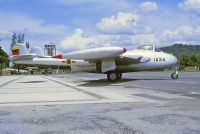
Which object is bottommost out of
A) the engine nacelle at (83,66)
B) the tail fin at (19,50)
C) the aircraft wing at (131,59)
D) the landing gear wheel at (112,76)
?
the landing gear wheel at (112,76)

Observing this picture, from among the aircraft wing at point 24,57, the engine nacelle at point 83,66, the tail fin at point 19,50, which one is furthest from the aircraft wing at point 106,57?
the tail fin at point 19,50

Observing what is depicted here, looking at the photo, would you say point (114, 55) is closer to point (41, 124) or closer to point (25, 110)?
point (25, 110)

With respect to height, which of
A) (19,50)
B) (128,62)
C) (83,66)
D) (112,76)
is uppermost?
(19,50)

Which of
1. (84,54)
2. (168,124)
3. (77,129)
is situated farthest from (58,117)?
(84,54)

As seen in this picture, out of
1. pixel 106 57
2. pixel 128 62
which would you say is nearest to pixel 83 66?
pixel 128 62

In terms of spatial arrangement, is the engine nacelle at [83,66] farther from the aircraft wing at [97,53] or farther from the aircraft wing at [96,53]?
the aircraft wing at [96,53]

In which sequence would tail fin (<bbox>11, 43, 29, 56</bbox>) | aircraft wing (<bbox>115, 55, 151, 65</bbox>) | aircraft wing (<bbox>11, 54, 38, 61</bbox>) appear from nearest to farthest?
aircraft wing (<bbox>115, 55, 151, 65</bbox>) → aircraft wing (<bbox>11, 54, 38, 61</bbox>) → tail fin (<bbox>11, 43, 29, 56</bbox>)

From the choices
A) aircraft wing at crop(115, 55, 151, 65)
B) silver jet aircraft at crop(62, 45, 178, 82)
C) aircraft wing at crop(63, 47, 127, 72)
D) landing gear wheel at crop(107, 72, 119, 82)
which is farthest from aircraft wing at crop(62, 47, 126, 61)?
landing gear wheel at crop(107, 72, 119, 82)

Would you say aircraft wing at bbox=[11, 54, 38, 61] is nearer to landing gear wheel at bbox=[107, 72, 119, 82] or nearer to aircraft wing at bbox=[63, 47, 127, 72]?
landing gear wheel at bbox=[107, 72, 119, 82]

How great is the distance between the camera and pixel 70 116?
8.71m

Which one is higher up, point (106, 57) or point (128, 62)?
point (106, 57)

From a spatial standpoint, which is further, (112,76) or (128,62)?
(112,76)

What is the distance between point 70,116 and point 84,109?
54.4 inches

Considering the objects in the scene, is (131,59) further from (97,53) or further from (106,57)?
(97,53)
